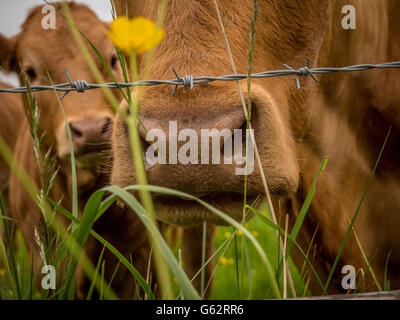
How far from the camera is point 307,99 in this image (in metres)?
2.06

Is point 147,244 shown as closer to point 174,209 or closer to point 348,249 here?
point 348,249

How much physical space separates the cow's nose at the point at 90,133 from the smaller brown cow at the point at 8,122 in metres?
3.10

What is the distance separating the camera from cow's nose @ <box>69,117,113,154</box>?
266 centimetres

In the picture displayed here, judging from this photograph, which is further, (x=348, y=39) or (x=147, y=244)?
(x=147, y=244)

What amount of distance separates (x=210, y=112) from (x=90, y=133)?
1526 mm

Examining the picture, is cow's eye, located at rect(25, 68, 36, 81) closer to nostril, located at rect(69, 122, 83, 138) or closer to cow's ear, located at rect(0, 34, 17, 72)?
cow's ear, located at rect(0, 34, 17, 72)

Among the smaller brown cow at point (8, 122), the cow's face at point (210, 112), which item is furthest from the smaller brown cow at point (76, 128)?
the smaller brown cow at point (8, 122)

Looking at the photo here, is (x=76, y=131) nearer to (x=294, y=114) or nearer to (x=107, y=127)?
(x=107, y=127)

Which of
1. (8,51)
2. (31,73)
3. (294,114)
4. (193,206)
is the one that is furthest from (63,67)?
(193,206)

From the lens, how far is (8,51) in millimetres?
3639

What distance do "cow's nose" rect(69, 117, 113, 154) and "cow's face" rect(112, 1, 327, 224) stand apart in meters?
1.02

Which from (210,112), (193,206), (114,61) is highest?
(114,61)

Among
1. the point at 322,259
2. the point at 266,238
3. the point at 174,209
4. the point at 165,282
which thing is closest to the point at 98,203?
the point at 165,282

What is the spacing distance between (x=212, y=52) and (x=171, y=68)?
153 mm
